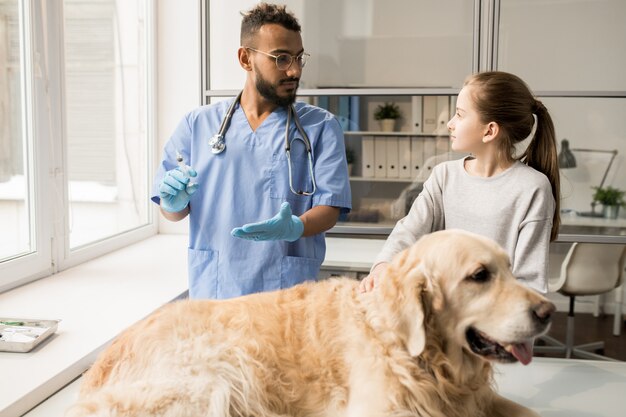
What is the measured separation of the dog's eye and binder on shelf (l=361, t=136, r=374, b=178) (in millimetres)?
2482

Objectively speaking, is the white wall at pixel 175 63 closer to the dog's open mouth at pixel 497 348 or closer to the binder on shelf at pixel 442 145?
the binder on shelf at pixel 442 145

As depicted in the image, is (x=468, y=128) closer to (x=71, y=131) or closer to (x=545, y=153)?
(x=545, y=153)

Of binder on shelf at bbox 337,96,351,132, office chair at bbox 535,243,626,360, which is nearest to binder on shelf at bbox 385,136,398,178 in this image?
binder on shelf at bbox 337,96,351,132

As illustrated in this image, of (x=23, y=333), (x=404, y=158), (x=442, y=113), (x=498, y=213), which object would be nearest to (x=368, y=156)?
(x=404, y=158)

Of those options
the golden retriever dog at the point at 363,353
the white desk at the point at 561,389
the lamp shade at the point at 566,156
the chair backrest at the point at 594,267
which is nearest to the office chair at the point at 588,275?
the chair backrest at the point at 594,267

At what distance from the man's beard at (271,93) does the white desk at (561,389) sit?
3.35 feet

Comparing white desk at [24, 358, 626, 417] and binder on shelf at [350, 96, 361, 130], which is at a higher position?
binder on shelf at [350, 96, 361, 130]

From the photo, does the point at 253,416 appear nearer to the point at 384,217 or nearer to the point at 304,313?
the point at 304,313

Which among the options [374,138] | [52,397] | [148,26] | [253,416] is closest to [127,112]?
[148,26]

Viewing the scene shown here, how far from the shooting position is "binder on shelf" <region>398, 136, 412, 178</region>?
347cm

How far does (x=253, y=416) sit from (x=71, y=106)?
258 centimetres

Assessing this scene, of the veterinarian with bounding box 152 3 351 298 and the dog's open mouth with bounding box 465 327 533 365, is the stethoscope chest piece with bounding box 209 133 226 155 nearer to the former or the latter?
the veterinarian with bounding box 152 3 351 298

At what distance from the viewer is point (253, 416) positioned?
1050 mm

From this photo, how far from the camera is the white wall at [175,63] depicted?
381 centimetres
